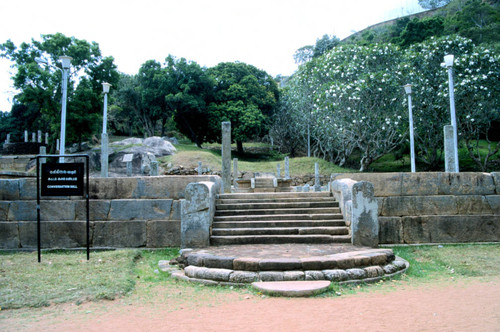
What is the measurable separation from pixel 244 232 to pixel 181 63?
1196 inches

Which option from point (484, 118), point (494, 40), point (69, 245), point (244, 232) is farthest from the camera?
point (494, 40)

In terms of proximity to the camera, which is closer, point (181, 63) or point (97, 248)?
point (97, 248)

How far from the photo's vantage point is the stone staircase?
745 cm

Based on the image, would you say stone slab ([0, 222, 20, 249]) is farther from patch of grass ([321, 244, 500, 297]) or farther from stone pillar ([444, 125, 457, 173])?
stone pillar ([444, 125, 457, 173])

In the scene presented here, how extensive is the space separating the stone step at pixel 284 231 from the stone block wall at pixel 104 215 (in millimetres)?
1214

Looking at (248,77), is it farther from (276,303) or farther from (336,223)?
(276,303)

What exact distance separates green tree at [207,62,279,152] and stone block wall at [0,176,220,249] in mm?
25129

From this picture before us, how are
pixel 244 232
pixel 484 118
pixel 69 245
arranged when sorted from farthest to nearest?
pixel 484 118 < pixel 69 245 < pixel 244 232

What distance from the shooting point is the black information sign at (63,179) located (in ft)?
22.2

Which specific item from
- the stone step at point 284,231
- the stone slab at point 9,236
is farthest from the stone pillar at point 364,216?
the stone slab at point 9,236

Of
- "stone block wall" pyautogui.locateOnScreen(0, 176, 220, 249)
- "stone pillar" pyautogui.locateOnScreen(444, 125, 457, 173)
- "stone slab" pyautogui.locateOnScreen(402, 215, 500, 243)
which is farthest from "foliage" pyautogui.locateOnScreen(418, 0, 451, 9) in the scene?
"stone block wall" pyautogui.locateOnScreen(0, 176, 220, 249)

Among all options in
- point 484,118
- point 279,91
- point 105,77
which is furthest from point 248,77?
point 484,118

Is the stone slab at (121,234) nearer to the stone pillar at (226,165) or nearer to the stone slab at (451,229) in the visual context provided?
the stone pillar at (226,165)

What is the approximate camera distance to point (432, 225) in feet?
26.7
